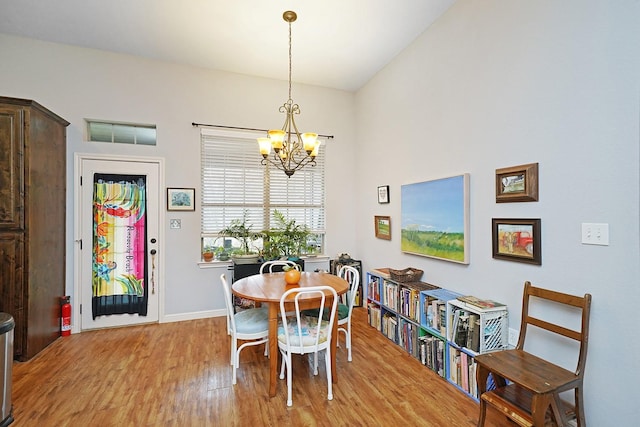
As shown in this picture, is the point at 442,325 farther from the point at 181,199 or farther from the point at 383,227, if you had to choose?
the point at 181,199

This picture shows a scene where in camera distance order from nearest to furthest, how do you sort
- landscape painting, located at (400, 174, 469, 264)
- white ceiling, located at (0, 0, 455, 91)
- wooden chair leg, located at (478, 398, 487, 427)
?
1. wooden chair leg, located at (478, 398, 487, 427)
2. landscape painting, located at (400, 174, 469, 264)
3. white ceiling, located at (0, 0, 455, 91)

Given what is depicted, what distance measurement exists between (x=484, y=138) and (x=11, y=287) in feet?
14.6

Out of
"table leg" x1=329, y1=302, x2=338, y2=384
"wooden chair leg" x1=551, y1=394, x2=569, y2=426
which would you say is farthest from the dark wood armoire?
"wooden chair leg" x1=551, y1=394, x2=569, y2=426

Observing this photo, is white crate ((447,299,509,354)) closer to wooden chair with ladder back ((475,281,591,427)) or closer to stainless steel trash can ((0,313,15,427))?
wooden chair with ladder back ((475,281,591,427))

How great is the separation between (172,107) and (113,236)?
180 cm

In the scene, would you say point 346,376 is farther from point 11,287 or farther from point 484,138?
point 11,287

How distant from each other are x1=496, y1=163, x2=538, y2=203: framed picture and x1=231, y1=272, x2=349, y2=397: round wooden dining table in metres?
1.46

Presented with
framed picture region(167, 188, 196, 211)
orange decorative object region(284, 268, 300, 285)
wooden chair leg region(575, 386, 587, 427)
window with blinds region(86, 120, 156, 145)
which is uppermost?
window with blinds region(86, 120, 156, 145)

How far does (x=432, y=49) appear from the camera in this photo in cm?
308

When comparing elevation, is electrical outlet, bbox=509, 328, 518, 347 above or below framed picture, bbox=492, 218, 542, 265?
below

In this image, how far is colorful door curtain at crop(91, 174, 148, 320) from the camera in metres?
3.59

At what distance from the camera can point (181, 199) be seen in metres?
3.90

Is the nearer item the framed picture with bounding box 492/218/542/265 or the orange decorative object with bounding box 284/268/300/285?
the framed picture with bounding box 492/218/542/265

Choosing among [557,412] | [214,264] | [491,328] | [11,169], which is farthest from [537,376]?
[11,169]
